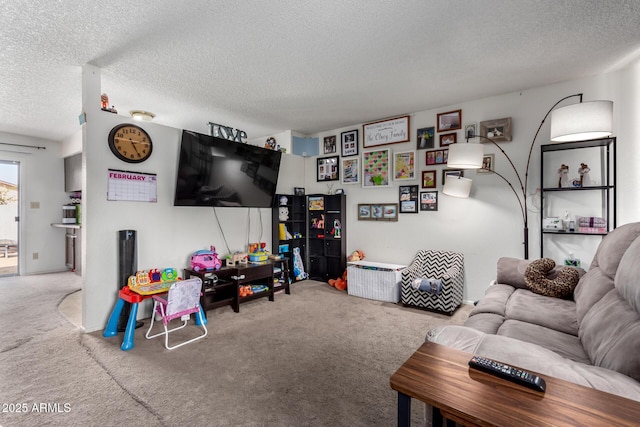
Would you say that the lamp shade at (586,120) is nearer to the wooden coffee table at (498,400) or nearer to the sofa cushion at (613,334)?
the sofa cushion at (613,334)

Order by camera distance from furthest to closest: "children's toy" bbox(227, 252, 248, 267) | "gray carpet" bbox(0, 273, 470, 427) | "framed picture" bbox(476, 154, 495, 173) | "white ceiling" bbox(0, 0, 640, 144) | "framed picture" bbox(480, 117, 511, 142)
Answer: "children's toy" bbox(227, 252, 248, 267) → "framed picture" bbox(476, 154, 495, 173) → "framed picture" bbox(480, 117, 511, 142) → "white ceiling" bbox(0, 0, 640, 144) → "gray carpet" bbox(0, 273, 470, 427)

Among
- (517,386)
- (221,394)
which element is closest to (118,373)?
(221,394)

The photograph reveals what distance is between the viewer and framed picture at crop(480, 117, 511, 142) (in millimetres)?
3441

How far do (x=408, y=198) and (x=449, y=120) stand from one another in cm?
113

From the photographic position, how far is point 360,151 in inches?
183

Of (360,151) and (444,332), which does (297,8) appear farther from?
(360,151)

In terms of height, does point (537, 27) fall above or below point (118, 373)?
above

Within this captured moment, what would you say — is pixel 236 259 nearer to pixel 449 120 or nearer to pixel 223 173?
pixel 223 173

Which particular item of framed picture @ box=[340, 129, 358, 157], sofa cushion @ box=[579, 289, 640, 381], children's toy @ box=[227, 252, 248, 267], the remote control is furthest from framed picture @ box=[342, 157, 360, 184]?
the remote control

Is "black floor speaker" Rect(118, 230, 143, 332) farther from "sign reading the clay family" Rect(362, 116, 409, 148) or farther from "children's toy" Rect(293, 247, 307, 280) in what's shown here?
"sign reading the clay family" Rect(362, 116, 409, 148)

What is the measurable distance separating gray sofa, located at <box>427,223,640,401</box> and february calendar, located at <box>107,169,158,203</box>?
10.1ft

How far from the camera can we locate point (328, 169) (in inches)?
196

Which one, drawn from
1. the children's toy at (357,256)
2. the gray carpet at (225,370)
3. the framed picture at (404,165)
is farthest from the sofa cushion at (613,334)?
the children's toy at (357,256)

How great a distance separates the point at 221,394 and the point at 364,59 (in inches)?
112
